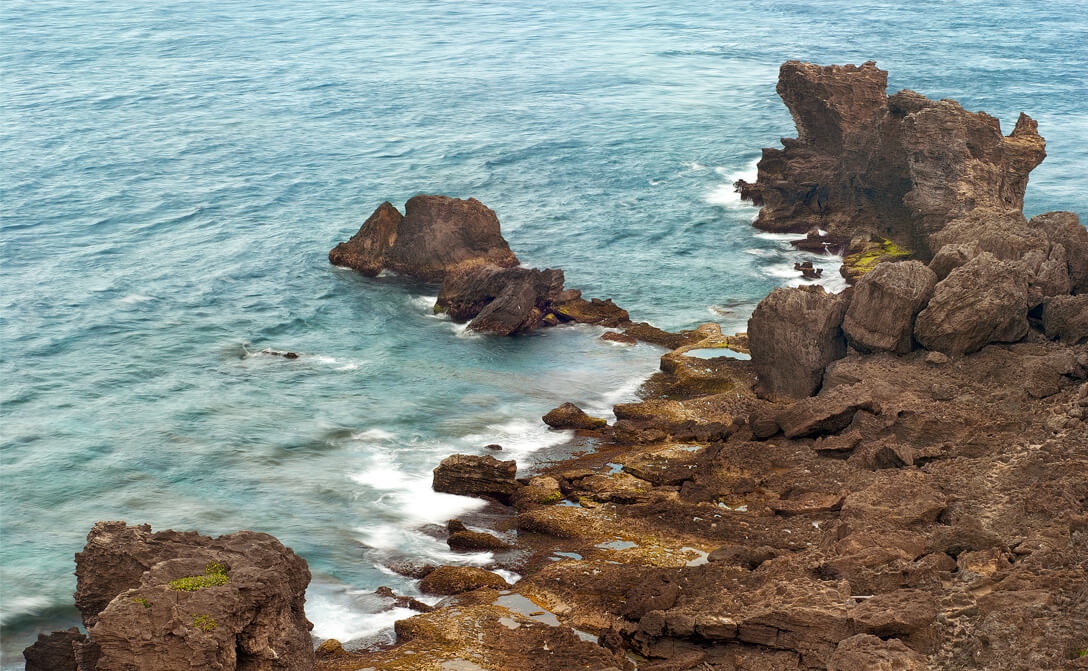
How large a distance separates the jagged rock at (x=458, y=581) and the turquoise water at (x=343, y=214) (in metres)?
1.19

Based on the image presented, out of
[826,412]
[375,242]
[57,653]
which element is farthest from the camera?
[375,242]

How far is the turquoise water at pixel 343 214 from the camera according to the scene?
176 feet

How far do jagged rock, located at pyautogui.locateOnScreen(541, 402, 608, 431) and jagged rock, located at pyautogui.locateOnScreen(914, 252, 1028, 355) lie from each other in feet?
49.0

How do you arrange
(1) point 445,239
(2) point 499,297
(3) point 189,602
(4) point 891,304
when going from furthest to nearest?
1. (1) point 445,239
2. (2) point 499,297
3. (4) point 891,304
4. (3) point 189,602

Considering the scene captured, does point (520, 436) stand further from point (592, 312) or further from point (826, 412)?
point (592, 312)

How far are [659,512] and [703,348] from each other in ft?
67.2

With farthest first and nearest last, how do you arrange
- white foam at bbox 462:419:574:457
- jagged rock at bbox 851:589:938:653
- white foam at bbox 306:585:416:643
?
white foam at bbox 462:419:574:457, white foam at bbox 306:585:416:643, jagged rock at bbox 851:589:938:653

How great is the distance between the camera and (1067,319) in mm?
51000

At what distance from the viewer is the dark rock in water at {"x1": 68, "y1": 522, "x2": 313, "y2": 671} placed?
30422 mm

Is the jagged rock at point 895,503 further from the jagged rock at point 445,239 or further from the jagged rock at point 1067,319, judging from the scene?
the jagged rock at point 445,239

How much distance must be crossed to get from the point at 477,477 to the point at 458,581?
26.9 feet

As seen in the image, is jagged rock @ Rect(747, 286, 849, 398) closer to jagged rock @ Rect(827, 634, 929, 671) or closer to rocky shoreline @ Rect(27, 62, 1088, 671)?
rocky shoreline @ Rect(27, 62, 1088, 671)

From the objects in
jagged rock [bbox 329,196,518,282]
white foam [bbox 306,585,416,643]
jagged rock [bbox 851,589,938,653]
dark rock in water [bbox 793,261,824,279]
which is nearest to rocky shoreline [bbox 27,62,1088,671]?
jagged rock [bbox 851,589,938,653]

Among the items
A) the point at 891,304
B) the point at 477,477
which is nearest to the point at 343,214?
the point at 477,477
